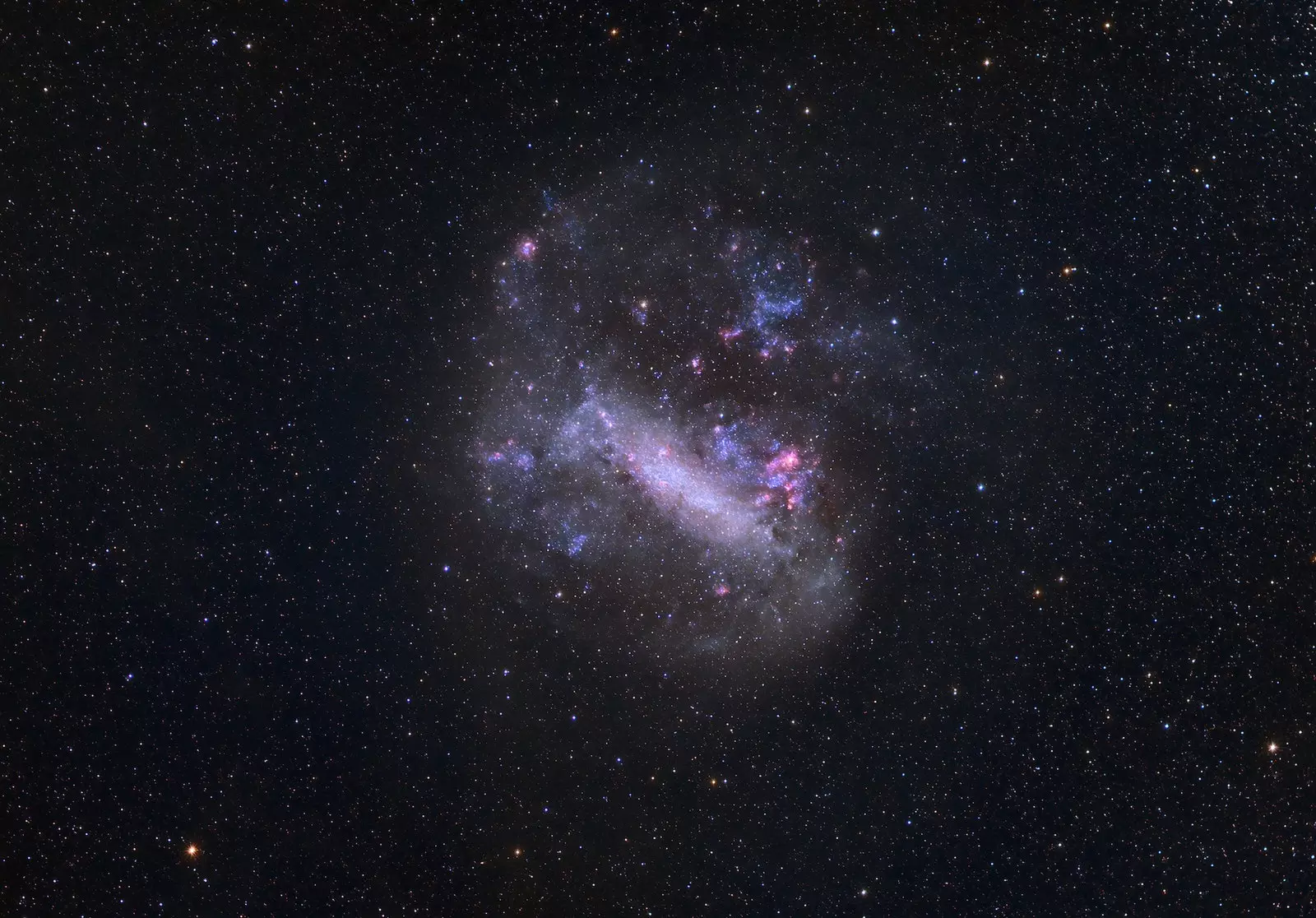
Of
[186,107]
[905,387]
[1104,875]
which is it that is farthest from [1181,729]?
[186,107]

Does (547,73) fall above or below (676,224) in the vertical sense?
above

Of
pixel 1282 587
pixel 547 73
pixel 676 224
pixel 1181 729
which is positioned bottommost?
pixel 1181 729

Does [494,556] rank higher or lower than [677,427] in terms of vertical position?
lower

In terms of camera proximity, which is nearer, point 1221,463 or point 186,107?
point 186,107

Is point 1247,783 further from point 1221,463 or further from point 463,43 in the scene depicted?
point 463,43
